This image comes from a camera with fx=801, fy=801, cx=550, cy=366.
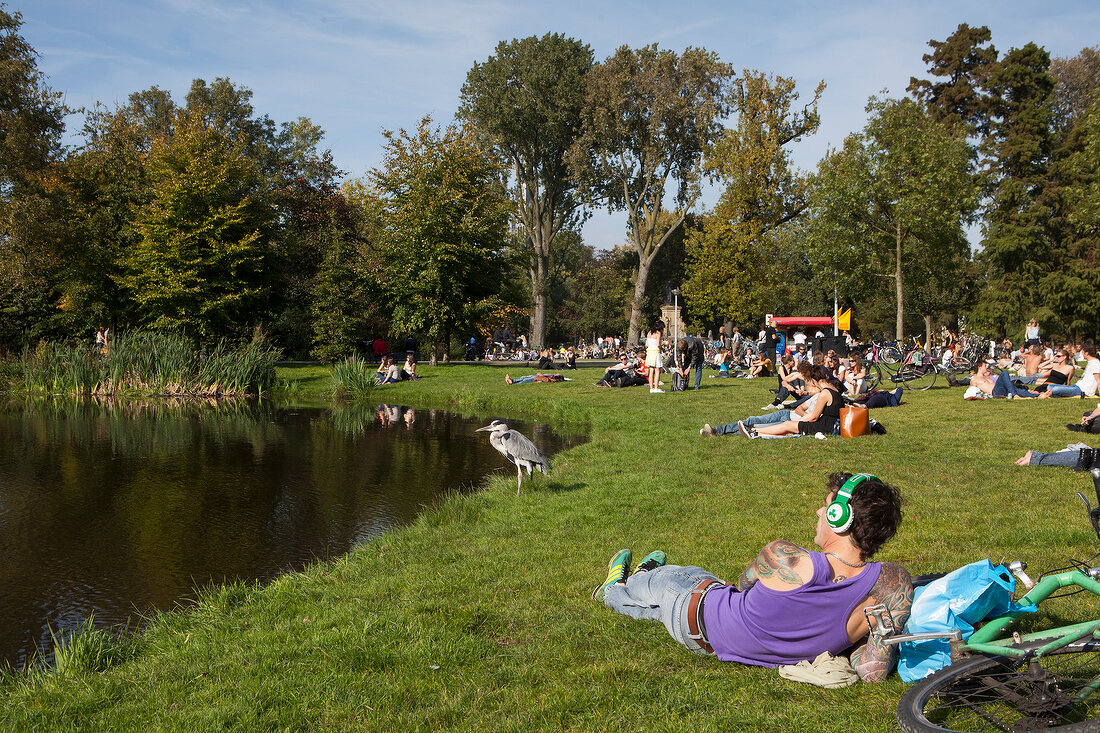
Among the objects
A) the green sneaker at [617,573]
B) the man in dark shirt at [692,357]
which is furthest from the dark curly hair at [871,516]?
A: the man in dark shirt at [692,357]

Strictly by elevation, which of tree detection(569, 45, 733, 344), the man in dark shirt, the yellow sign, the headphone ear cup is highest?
tree detection(569, 45, 733, 344)

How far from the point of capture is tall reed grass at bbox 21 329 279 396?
22156mm

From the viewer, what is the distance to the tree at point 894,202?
31.8m

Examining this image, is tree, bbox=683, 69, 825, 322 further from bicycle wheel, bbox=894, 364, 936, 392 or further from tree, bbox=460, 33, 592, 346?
bicycle wheel, bbox=894, 364, 936, 392

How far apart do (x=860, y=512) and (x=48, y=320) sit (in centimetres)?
3554

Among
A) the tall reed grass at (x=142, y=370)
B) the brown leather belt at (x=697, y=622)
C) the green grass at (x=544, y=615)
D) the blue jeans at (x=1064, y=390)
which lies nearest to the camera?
the green grass at (x=544, y=615)

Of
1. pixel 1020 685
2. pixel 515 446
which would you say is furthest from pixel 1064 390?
pixel 1020 685

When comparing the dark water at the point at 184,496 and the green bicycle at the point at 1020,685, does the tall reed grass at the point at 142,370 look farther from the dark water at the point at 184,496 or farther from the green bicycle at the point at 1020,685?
the green bicycle at the point at 1020,685

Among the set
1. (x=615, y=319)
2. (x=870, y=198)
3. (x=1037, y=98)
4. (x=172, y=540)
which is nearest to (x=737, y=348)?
(x=870, y=198)

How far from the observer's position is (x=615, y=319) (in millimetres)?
58312

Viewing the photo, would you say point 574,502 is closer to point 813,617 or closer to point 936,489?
point 936,489

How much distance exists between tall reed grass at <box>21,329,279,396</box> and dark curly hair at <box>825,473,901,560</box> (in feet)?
71.1

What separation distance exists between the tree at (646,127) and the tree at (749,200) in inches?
113

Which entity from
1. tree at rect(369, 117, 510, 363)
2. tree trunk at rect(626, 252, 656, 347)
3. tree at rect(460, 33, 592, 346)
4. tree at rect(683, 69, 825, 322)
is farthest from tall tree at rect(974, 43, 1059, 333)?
tree at rect(369, 117, 510, 363)
